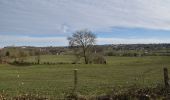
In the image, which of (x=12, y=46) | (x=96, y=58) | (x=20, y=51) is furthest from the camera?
(x=12, y=46)

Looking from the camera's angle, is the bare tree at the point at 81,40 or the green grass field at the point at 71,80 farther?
the bare tree at the point at 81,40

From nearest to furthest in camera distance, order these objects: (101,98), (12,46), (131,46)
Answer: (101,98), (12,46), (131,46)

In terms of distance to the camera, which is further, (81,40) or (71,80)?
(81,40)

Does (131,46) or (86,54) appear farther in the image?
(131,46)

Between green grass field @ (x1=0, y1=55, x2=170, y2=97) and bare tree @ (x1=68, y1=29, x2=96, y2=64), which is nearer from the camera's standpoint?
green grass field @ (x1=0, y1=55, x2=170, y2=97)

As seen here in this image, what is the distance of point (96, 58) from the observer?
10431cm

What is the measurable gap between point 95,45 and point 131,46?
8779 cm

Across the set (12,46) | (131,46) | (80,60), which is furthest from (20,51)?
(131,46)

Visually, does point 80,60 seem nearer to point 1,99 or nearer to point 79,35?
point 79,35

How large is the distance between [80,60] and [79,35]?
23.6 ft

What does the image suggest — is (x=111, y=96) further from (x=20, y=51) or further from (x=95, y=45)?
(x=20, y=51)

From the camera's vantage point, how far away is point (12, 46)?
13175 cm

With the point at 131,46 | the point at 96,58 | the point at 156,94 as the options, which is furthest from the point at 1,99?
the point at 131,46

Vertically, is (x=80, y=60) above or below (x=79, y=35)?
below
